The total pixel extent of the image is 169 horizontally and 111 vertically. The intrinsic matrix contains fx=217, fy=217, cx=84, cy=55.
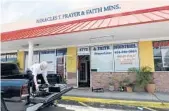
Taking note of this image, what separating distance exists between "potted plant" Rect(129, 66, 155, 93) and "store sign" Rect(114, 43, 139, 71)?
769 millimetres

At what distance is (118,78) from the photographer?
1364 cm

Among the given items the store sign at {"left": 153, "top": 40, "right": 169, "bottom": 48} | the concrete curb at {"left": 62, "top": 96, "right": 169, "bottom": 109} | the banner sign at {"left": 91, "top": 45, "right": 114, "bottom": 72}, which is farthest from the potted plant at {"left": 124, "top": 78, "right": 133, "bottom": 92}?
the concrete curb at {"left": 62, "top": 96, "right": 169, "bottom": 109}

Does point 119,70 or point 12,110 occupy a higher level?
point 119,70

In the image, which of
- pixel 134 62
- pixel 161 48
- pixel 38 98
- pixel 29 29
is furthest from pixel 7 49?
pixel 38 98

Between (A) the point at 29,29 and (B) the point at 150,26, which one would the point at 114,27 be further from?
(A) the point at 29,29

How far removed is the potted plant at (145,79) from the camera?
489 inches

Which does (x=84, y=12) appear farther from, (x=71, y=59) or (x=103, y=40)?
(x=71, y=59)

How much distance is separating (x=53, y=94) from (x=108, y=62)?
8.00 meters

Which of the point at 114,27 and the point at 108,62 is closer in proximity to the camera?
the point at 114,27

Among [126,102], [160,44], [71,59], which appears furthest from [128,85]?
[71,59]

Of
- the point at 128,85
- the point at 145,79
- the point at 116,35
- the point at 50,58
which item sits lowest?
the point at 128,85

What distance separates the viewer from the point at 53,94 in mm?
6609

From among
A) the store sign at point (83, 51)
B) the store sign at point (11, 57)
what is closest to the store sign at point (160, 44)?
the store sign at point (83, 51)

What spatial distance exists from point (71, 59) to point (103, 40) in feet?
9.91
